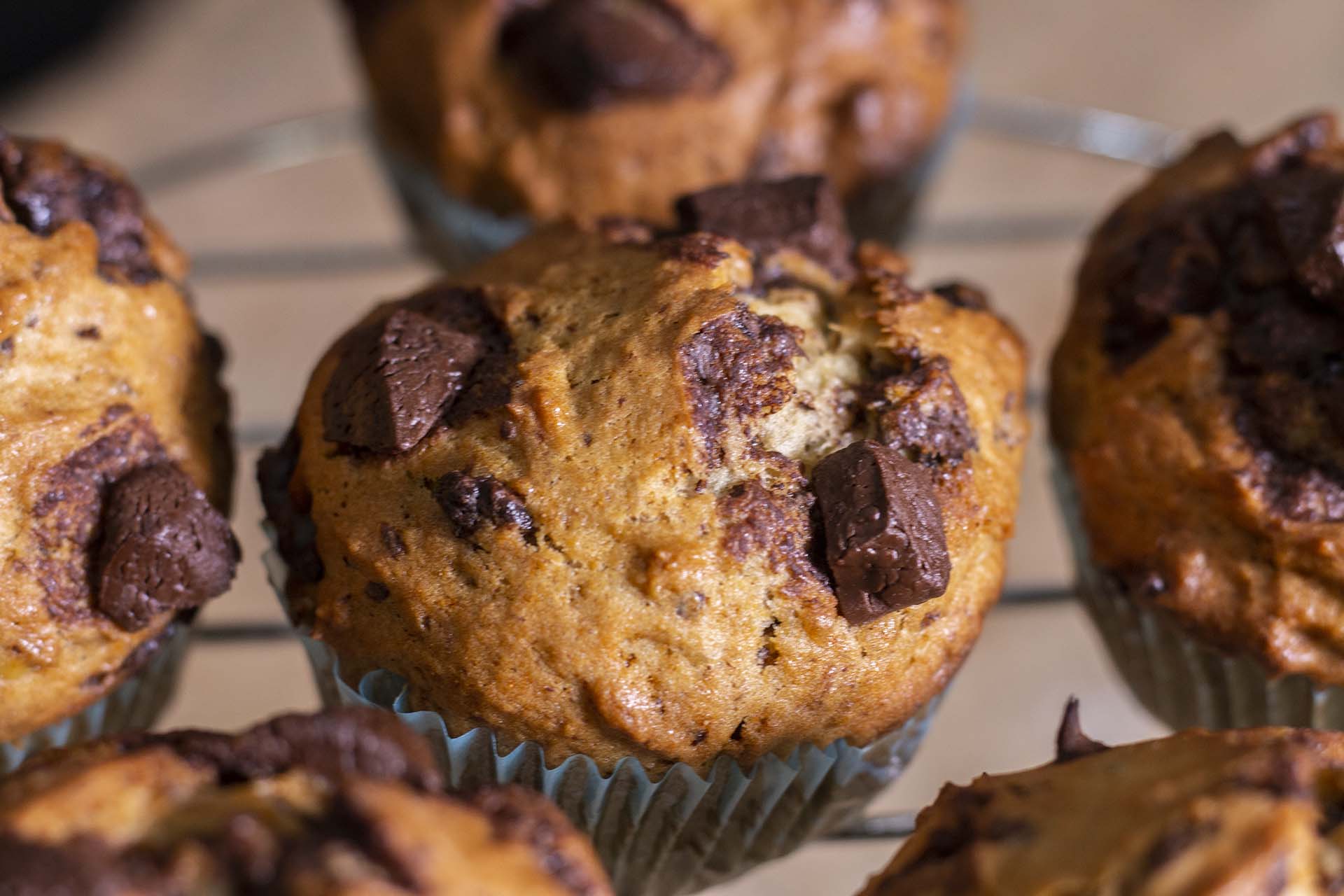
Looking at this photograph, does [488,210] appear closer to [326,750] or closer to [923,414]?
[923,414]

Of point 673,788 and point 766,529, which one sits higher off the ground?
point 766,529

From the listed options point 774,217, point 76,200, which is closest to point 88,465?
point 76,200

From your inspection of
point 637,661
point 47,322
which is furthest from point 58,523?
point 637,661

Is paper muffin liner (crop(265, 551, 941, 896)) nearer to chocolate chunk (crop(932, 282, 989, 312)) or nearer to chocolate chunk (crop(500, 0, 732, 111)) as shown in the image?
chocolate chunk (crop(932, 282, 989, 312))

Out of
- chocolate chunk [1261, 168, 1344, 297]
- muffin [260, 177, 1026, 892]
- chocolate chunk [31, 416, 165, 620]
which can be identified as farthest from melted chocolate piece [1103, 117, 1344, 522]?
chocolate chunk [31, 416, 165, 620]

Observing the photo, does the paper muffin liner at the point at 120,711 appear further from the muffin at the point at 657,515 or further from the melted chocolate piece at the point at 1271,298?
the melted chocolate piece at the point at 1271,298
